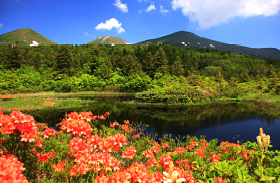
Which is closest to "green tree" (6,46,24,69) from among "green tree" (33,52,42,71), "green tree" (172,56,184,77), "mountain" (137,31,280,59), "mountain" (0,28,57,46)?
"green tree" (33,52,42,71)

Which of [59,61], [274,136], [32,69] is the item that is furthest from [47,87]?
[274,136]

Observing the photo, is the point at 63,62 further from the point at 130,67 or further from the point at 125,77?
the point at 130,67

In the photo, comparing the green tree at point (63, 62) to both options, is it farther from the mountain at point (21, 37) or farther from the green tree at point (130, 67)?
the mountain at point (21, 37)

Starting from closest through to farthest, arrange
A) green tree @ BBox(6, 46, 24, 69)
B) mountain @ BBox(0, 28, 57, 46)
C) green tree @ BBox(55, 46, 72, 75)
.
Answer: green tree @ BBox(55, 46, 72, 75) < green tree @ BBox(6, 46, 24, 69) < mountain @ BBox(0, 28, 57, 46)

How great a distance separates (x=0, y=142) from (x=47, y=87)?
42534 millimetres

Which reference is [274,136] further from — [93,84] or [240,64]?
[240,64]

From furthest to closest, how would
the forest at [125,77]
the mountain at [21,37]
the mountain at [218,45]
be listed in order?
the mountain at [218,45] < the mountain at [21,37] < the forest at [125,77]

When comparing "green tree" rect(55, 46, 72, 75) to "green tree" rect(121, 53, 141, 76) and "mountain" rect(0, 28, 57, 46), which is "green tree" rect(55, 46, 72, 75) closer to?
"green tree" rect(121, 53, 141, 76)

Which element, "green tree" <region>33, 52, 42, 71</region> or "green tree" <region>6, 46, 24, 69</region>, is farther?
"green tree" <region>33, 52, 42, 71</region>

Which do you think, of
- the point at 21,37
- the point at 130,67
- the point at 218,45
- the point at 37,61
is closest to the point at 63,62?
the point at 37,61

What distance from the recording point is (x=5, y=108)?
604 inches

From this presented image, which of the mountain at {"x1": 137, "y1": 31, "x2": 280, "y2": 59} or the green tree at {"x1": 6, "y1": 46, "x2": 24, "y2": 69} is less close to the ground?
the mountain at {"x1": 137, "y1": 31, "x2": 280, "y2": 59}

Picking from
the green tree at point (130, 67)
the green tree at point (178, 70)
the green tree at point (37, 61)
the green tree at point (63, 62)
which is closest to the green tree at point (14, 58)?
the green tree at point (37, 61)

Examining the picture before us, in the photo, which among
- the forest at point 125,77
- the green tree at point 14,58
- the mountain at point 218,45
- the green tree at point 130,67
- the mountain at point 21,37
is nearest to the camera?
the forest at point 125,77
